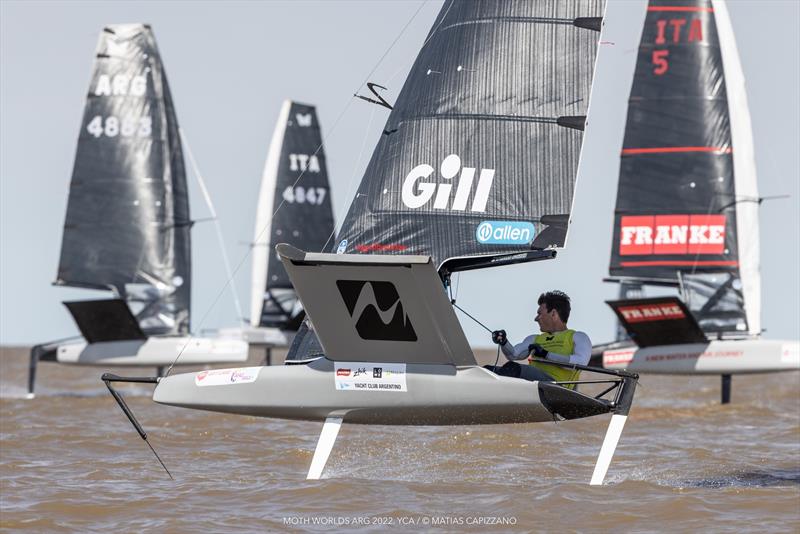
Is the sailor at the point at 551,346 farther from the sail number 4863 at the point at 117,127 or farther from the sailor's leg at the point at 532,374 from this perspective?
the sail number 4863 at the point at 117,127

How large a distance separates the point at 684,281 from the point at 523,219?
1125 centimetres

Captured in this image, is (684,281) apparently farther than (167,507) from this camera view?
Yes

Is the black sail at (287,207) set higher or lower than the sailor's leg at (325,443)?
higher

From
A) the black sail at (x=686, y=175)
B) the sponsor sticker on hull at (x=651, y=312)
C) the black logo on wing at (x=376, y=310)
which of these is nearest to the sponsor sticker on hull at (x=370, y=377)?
the black logo on wing at (x=376, y=310)

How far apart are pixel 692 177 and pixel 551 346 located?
1213 centimetres

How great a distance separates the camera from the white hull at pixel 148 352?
69.6ft

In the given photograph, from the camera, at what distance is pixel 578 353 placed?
8977 mm

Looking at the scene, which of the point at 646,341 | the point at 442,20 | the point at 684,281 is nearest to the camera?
the point at 442,20

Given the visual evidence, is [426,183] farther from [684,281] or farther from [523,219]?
[684,281]

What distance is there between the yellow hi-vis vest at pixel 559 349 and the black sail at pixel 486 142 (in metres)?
0.91

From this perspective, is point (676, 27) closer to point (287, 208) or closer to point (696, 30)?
point (696, 30)

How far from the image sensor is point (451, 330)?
839cm

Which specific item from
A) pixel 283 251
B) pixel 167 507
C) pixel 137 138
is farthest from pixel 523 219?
pixel 137 138

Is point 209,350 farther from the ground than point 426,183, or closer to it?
closer to it
